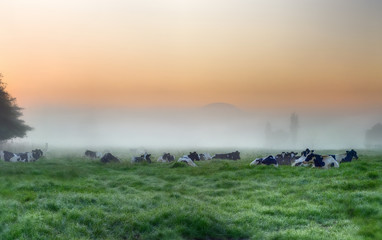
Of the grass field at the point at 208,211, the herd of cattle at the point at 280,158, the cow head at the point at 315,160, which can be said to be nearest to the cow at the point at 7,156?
the herd of cattle at the point at 280,158

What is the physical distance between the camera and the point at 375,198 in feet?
40.2

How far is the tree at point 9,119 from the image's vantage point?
4708cm

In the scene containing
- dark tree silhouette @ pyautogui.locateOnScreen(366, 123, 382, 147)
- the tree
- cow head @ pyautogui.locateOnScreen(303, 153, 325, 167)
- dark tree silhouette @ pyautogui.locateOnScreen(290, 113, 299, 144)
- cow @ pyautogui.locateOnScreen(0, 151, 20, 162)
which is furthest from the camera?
dark tree silhouette @ pyautogui.locateOnScreen(290, 113, 299, 144)

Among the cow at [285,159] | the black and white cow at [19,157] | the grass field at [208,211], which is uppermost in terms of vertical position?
the black and white cow at [19,157]

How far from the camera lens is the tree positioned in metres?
47.1

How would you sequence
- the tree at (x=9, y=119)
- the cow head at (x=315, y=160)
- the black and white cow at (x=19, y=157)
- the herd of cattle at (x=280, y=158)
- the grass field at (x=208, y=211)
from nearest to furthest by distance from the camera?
1. the grass field at (x=208, y=211)
2. the cow head at (x=315, y=160)
3. the herd of cattle at (x=280, y=158)
4. the black and white cow at (x=19, y=157)
5. the tree at (x=9, y=119)

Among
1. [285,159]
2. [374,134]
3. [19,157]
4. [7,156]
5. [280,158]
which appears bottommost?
[285,159]

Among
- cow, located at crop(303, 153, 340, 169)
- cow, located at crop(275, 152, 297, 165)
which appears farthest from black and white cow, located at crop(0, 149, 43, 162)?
cow, located at crop(303, 153, 340, 169)

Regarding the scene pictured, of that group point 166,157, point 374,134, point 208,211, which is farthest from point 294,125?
point 208,211

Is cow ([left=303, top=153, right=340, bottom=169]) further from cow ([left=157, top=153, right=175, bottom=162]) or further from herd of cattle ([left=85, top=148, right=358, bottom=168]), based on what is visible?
cow ([left=157, top=153, right=175, bottom=162])

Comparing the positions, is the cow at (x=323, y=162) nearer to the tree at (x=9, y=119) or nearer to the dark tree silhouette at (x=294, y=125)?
the tree at (x=9, y=119)

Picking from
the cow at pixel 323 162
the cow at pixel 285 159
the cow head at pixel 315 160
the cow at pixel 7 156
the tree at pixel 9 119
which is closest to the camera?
the cow at pixel 323 162

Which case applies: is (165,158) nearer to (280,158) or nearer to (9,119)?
(280,158)

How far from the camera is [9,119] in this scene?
4806cm
